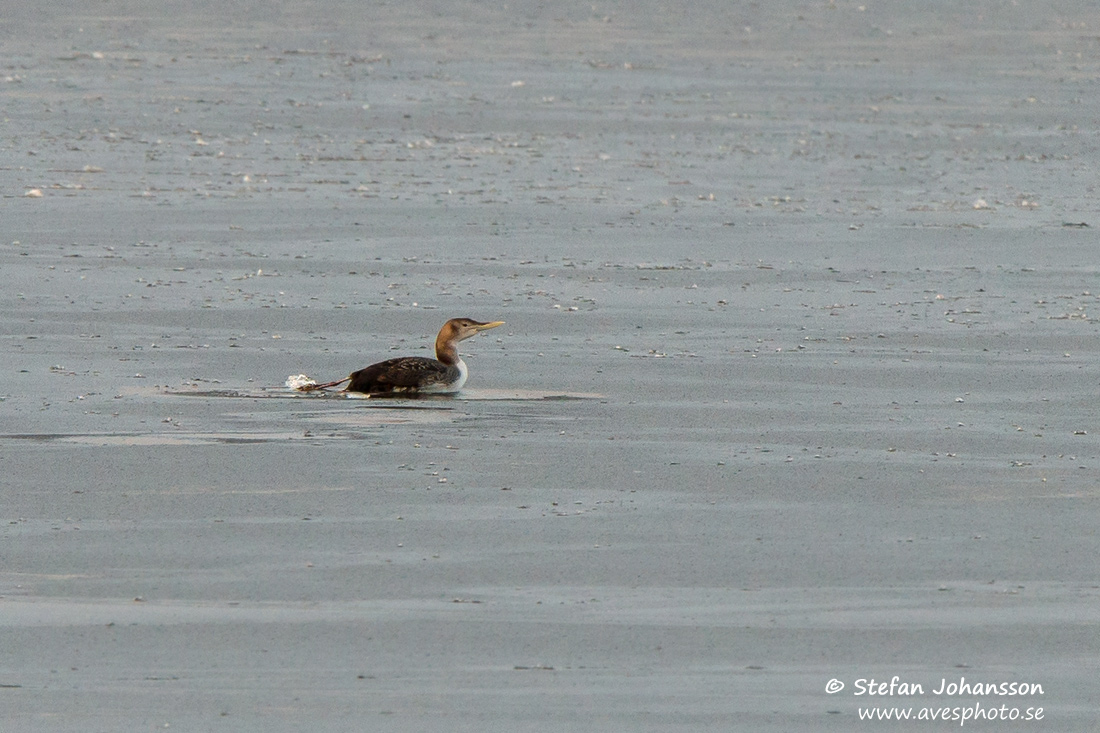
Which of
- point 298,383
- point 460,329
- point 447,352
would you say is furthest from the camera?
point 460,329

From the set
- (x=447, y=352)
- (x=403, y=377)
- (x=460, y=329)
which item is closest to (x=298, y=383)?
(x=403, y=377)

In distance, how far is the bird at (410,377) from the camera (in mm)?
9234

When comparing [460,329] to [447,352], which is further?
[460,329]

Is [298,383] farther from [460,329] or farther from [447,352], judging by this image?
[460,329]

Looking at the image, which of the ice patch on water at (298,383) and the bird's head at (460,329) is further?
the bird's head at (460,329)

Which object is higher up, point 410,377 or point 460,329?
point 460,329

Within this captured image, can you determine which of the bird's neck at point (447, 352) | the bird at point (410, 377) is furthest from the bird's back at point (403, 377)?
the bird's neck at point (447, 352)

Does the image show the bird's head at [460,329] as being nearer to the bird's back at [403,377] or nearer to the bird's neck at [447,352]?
the bird's neck at [447,352]

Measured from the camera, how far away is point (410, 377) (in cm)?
931

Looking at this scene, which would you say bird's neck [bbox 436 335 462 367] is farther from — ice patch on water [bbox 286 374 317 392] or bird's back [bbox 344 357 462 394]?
ice patch on water [bbox 286 374 317 392]

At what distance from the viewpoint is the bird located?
923 cm

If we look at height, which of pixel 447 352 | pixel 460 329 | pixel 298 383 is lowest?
pixel 298 383

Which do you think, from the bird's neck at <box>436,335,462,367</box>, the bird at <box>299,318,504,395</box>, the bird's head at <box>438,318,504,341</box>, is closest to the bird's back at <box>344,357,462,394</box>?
the bird at <box>299,318,504,395</box>

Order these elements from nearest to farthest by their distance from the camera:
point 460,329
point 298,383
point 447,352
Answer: point 298,383 → point 447,352 → point 460,329
